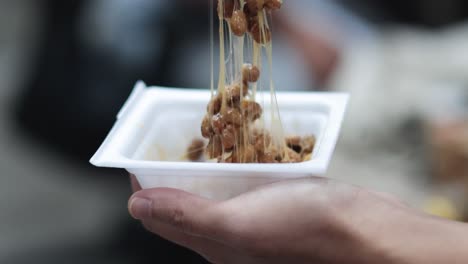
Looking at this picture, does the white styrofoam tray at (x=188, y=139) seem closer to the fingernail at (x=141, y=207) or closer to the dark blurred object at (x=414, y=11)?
the fingernail at (x=141, y=207)

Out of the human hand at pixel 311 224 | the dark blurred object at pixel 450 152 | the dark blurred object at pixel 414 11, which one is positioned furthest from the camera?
the dark blurred object at pixel 414 11

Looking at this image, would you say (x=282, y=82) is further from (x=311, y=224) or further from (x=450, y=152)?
(x=311, y=224)

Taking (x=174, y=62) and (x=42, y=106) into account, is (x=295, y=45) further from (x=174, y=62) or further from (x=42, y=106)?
(x=42, y=106)

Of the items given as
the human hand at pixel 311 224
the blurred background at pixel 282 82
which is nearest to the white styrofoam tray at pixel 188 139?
the human hand at pixel 311 224

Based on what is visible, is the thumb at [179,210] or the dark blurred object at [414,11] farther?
the dark blurred object at [414,11]

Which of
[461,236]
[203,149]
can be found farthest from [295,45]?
[461,236]

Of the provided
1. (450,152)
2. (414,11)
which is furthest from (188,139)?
(414,11)

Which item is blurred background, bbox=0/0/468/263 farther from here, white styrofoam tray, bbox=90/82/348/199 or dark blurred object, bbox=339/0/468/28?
white styrofoam tray, bbox=90/82/348/199

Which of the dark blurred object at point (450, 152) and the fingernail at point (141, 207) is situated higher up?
the fingernail at point (141, 207)
